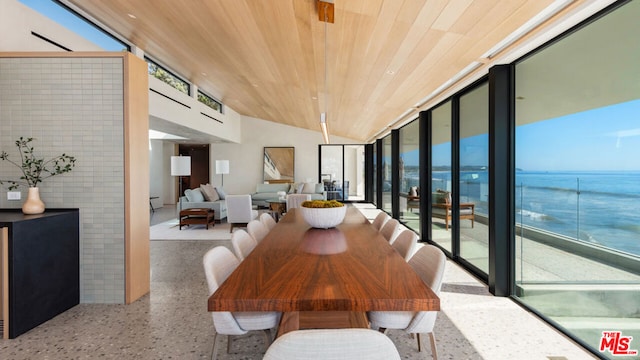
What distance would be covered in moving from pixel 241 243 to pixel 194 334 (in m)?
0.82

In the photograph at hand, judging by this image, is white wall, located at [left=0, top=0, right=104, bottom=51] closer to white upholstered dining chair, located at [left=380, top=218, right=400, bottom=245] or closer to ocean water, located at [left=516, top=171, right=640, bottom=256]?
white upholstered dining chair, located at [left=380, top=218, right=400, bottom=245]

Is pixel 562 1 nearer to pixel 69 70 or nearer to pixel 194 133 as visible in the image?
pixel 69 70

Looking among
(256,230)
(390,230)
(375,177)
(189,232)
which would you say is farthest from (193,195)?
(375,177)

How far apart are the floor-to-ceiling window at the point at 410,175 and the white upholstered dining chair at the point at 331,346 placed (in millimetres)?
5100

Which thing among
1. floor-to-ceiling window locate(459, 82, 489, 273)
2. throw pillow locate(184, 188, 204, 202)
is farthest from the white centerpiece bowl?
throw pillow locate(184, 188, 204, 202)

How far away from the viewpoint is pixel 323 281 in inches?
54.7

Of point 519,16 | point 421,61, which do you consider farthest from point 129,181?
point 519,16

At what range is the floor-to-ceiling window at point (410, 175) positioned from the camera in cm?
591

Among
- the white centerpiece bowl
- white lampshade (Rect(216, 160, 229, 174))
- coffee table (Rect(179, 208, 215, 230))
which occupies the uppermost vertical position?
white lampshade (Rect(216, 160, 229, 174))

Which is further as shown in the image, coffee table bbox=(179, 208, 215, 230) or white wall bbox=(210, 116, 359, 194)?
white wall bbox=(210, 116, 359, 194)

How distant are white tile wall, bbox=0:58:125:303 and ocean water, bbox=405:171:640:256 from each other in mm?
3787

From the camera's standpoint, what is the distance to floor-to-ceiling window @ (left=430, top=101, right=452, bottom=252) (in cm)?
446

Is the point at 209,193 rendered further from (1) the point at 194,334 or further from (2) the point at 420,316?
(2) the point at 420,316

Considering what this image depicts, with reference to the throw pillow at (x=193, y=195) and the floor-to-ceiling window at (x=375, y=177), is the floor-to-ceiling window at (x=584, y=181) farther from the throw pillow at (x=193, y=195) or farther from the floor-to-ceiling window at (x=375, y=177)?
the floor-to-ceiling window at (x=375, y=177)
